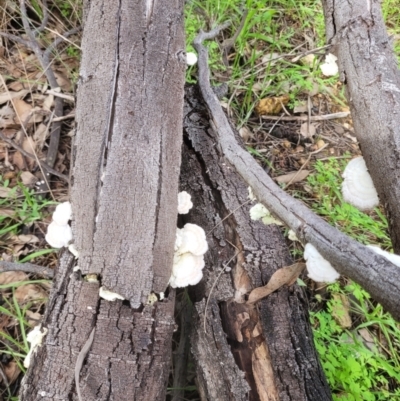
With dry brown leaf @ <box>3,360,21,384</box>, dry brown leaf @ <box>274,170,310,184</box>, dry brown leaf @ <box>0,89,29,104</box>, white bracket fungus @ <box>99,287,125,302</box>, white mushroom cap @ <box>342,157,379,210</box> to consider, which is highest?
white mushroom cap @ <box>342,157,379,210</box>

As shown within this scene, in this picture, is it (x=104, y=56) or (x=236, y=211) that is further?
(x=236, y=211)

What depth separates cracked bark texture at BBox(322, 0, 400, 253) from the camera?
1.59 metres

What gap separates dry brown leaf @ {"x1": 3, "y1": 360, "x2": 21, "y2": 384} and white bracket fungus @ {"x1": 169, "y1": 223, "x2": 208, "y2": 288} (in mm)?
1174

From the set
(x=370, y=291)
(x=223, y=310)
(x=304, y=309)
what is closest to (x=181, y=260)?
(x=223, y=310)

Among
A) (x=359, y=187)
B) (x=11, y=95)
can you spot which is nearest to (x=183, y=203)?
(x=359, y=187)

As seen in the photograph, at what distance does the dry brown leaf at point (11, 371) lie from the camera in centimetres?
241

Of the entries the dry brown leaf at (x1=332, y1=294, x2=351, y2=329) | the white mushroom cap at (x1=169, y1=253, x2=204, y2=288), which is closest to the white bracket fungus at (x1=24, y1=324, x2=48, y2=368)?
the white mushroom cap at (x1=169, y1=253, x2=204, y2=288)

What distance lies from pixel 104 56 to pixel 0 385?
183 centimetres

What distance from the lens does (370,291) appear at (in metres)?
1.21

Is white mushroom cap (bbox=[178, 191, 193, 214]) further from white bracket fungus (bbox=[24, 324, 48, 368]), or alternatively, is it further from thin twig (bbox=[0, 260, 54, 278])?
thin twig (bbox=[0, 260, 54, 278])

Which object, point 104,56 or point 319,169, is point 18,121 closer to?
point 104,56

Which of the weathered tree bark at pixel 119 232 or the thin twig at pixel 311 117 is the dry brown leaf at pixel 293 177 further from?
the weathered tree bark at pixel 119 232

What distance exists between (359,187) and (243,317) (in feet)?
2.55

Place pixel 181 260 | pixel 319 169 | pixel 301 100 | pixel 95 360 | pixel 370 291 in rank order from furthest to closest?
pixel 301 100 < pixel 319 169 < pixel 181 260 < pixel 95 360 < pixel 370 291
